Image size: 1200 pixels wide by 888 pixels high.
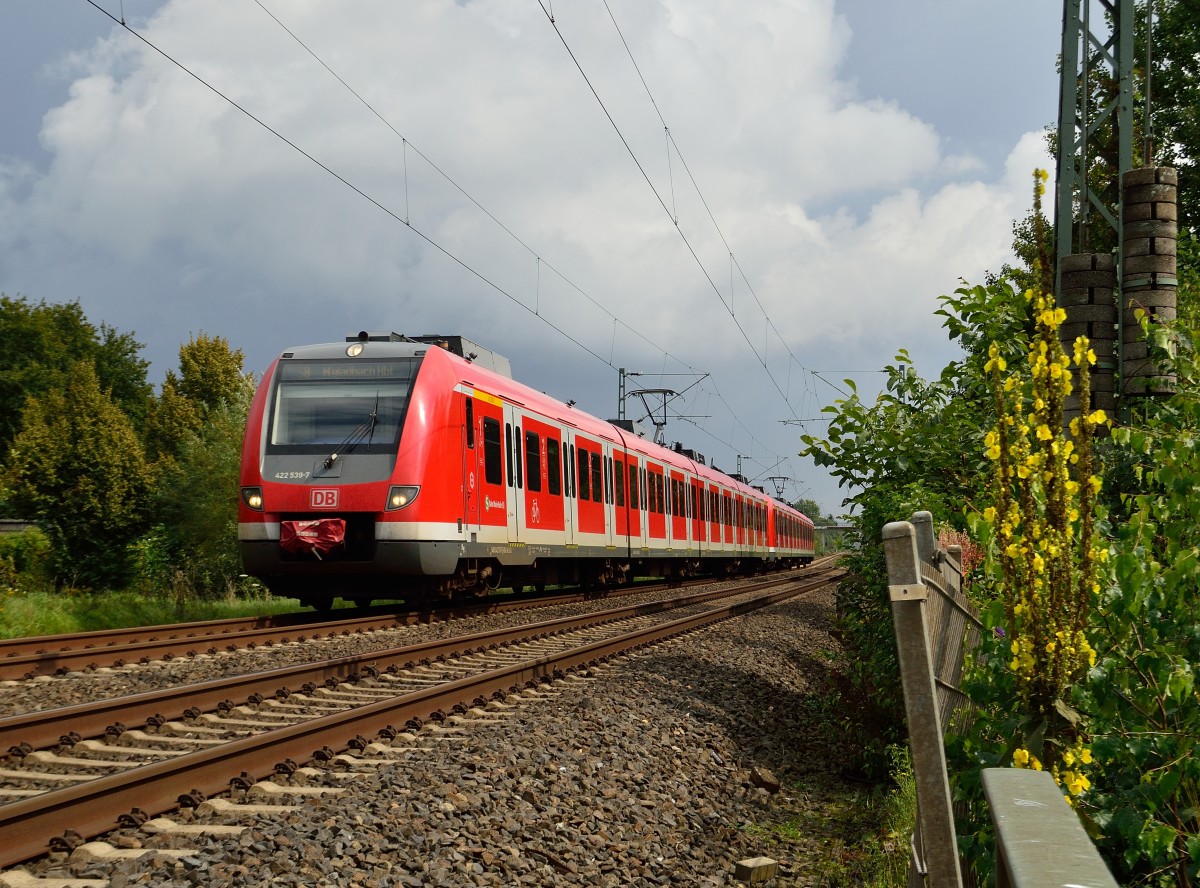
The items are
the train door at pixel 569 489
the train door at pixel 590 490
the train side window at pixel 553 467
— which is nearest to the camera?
the train side window at pixel 553 467

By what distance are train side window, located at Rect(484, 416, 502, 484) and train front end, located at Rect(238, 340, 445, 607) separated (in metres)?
1.50

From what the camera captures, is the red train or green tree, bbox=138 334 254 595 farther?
green tree, bbox=138 334 254 595

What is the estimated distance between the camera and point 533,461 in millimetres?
16594

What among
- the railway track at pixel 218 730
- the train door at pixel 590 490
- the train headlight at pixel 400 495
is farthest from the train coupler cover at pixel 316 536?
the train door at pixel 590 490

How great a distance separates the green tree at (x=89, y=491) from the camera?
84.2 ft

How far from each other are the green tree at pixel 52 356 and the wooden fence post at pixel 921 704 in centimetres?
5845

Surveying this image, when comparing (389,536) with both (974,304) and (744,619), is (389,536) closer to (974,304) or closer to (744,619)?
(744,619)

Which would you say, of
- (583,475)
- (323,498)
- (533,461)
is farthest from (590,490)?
(323,498)

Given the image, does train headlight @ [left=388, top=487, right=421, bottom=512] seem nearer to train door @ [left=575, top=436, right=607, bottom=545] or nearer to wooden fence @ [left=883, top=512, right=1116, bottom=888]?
train door @ [left=575, top=436, right=607, bottom=545]

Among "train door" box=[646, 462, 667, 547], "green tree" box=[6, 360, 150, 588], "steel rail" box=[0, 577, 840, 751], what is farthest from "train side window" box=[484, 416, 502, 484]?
"green tree" box=[6, 360, 150, 588]

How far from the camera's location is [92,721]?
21.8 feet

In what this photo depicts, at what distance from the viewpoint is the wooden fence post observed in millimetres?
3014

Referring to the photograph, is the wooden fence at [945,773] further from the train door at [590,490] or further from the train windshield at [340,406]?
the train door at [590,490]

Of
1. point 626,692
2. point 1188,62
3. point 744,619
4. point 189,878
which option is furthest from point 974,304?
point 1188,62
